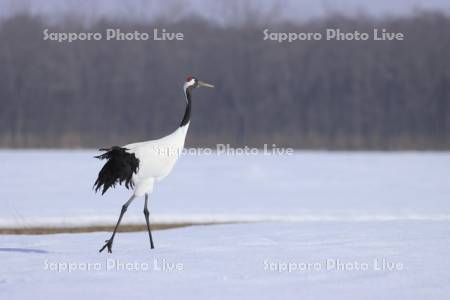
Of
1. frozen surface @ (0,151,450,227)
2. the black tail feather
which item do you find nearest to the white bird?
the black tail feather

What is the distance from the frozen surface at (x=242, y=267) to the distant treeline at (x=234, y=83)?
91.0ft

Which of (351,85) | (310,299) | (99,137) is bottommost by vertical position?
(310,299)

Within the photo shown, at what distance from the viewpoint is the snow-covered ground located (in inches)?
213

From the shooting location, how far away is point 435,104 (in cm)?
3816

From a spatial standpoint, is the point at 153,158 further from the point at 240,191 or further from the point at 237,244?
the point at 240,191

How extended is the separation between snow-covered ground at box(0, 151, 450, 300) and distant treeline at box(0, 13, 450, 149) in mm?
19885

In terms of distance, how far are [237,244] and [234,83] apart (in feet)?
106

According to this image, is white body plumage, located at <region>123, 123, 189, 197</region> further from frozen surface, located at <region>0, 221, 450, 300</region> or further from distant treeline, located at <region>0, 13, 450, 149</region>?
distant treeline, located at <region>0, 13, 450, 149</region>

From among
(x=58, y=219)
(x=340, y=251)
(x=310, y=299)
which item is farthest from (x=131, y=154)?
(x=58, y=219)

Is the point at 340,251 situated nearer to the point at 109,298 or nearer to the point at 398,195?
the point at 109,298

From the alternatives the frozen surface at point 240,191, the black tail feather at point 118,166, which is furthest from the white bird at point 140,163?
the frozen surface at point 240,191

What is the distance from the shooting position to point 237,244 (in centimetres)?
729

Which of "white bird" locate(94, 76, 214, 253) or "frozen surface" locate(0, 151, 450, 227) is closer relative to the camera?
"white bird" locate(94, 76, 214, 253)

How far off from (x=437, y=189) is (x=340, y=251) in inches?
398
